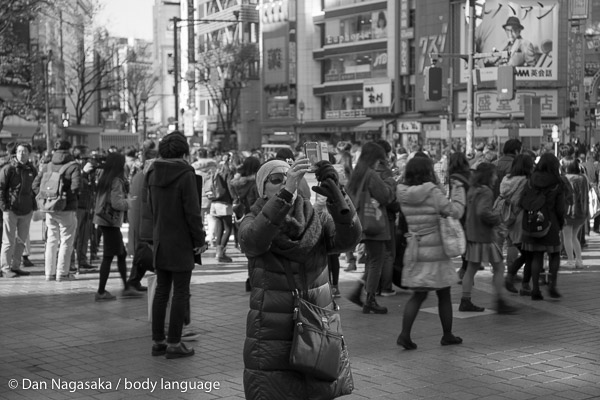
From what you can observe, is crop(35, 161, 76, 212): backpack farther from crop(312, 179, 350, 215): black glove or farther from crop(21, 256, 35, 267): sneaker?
crop(312, 179, 350, 215): black glove

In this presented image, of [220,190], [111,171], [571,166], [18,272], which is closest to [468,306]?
[111,171]

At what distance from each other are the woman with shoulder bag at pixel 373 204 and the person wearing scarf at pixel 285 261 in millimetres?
5236

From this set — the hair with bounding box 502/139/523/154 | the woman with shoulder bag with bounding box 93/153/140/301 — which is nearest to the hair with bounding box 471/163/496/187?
the hair with bounding box 502/139/523/154

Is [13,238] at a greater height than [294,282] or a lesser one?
lesser

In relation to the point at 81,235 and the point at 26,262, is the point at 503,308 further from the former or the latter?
the point at 26,262

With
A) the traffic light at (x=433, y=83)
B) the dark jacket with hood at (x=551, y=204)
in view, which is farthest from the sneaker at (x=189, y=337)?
the traffic light at (x=433, y=83)

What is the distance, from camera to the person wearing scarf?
4.57 m

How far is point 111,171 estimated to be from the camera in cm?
1135

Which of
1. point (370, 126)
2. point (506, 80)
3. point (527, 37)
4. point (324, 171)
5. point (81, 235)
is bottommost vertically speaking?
point (81, 235)

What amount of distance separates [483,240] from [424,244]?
2276 mm

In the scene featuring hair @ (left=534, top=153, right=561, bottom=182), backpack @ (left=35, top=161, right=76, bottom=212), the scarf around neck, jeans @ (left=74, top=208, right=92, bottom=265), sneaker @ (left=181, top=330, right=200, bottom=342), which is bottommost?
sneaker @ (left=181, top=330, right=200, bottom=342)

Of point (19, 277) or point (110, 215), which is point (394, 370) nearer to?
point (110, 215)

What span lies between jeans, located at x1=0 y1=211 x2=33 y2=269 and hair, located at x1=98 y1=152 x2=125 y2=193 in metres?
2.75

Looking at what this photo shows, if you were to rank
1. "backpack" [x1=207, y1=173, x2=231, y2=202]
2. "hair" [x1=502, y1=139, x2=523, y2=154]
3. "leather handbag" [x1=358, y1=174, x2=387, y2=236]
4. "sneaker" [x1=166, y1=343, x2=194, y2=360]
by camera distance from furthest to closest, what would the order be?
"backpack" [x1=207, y1=173, x2=231, y2=202] < "hair" [x1=502, y1=139, x2=523, y2=154] < "leather handbag" [x1=358, y1=174, x2=387, y2=236] < "sneaker" [x1=166, y1=343, x2=194, y2=360]
